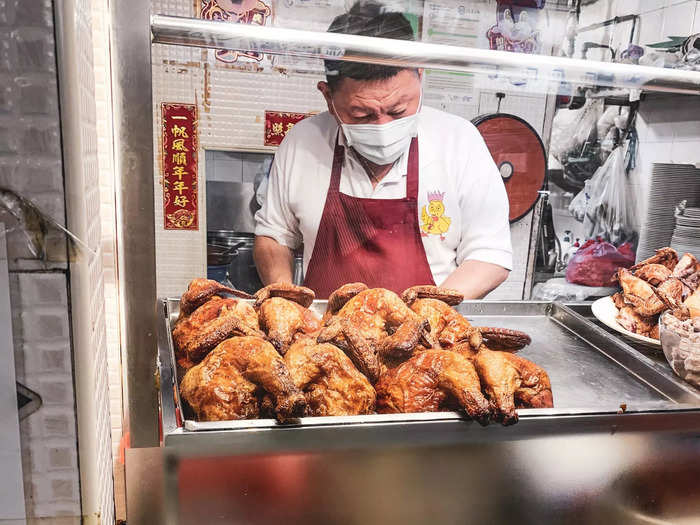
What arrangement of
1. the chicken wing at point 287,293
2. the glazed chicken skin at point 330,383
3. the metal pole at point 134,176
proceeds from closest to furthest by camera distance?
the metal pole at point 134,176 < the glazed chicken skin at point 330,383 < the chicken wing at point 287,293

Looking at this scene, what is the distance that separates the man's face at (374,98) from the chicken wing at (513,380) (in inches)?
46.0

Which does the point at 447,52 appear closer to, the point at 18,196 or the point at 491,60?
the point at 491,60

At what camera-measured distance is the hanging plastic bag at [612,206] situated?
102 inches

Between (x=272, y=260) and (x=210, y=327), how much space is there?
37.2 inches

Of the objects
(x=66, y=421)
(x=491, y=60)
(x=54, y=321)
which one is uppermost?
(x=491, y=60)

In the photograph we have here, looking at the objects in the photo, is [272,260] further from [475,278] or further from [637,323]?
[637,323]

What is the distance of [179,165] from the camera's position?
213 centimetres

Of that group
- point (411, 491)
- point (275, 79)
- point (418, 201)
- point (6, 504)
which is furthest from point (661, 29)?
point (6, 504)

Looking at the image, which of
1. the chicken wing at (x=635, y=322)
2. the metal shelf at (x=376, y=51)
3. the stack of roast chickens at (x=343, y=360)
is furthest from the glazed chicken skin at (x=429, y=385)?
the chicken wing at (x=635, y=322)

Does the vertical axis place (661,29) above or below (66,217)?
above

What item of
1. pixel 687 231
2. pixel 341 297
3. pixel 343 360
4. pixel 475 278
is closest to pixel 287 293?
pixel 341 297

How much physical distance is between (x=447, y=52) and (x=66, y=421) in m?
0.99

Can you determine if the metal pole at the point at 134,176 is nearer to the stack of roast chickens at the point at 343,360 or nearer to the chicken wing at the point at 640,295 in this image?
the stack of roast chickens at the point at 343,360

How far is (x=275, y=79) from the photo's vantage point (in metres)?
2.16
